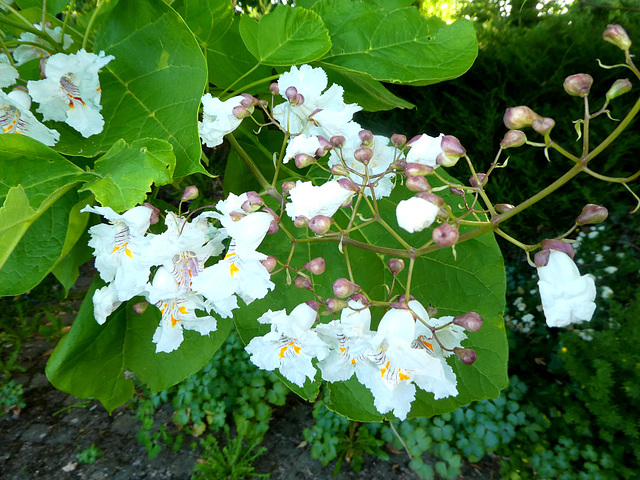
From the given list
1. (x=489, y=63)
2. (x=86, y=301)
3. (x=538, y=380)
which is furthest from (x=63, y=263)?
(x=538, y=380)

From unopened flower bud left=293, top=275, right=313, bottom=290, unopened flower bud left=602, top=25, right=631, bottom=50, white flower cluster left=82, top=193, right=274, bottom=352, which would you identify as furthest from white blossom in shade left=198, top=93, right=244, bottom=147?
unopened flower bud left=602, top=25, right=631, bottom=50

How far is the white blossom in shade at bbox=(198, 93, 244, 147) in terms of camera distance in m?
0.60

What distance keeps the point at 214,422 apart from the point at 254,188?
1507 mm

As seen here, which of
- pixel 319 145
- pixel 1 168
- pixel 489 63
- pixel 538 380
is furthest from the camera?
pixel 538 380

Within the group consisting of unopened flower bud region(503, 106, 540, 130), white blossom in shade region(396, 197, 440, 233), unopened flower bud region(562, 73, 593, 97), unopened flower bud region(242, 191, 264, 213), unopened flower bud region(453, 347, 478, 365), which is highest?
unopened flower bud region(562, 73, 593, 97)

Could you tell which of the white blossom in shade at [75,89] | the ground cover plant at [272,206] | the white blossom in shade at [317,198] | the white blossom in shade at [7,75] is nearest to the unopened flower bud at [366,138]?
the ground cover plant at [272,206]

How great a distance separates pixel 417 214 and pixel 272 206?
0.29m

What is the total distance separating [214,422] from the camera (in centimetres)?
201

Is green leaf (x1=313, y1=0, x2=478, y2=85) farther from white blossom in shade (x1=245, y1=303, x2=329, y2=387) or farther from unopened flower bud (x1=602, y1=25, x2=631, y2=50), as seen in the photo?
white blossom in shade (x1=245, y1=303, x2=329, y2=387)

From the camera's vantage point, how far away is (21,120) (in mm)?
533

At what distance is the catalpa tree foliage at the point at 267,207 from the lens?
0.48 meters

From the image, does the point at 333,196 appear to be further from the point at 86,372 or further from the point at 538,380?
the point at 538,380

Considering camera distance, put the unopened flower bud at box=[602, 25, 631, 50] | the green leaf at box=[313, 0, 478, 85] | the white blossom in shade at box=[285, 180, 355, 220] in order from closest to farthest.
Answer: the unopened flower bud at box=[602, 25, 631, 50], the white blossom in shade at box=[285, 180, 355, 220], the green leaf at box=[313, 0, 478, 85]

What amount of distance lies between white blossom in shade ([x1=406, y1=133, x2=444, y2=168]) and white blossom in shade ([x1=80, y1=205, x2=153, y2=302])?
0.34m
